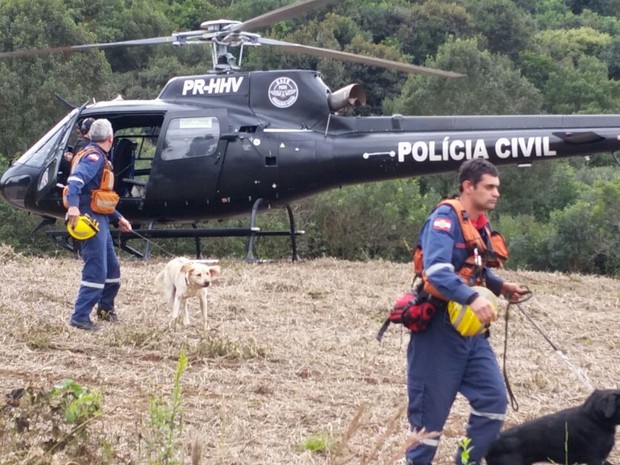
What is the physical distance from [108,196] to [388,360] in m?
2.71

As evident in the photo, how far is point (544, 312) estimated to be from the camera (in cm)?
1112

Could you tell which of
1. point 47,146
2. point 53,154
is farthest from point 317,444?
point 47,146

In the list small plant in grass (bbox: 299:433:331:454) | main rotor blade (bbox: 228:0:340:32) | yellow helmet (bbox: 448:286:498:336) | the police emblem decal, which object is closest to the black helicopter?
the police emblem decal

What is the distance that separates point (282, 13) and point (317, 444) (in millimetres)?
7509

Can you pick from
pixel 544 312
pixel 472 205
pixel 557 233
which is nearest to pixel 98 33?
pixel 557 233

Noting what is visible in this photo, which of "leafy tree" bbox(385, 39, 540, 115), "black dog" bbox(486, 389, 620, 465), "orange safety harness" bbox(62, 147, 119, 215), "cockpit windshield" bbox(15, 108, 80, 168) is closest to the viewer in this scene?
"black dog" bbox(486, 389, 620, 465)

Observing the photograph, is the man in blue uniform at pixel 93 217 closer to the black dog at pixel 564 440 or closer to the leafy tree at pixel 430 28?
the black dog at pixel 564 440

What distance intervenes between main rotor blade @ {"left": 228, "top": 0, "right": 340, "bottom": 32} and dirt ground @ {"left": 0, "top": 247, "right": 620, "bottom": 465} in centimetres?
289

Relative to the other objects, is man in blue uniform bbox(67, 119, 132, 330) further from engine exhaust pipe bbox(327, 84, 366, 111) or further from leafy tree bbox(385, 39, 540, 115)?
leafy tree bbox(385, 39, 540, 115)

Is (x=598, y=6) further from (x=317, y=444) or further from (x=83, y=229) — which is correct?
(x=317, y=444)

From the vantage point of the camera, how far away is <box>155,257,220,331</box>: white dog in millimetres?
9531

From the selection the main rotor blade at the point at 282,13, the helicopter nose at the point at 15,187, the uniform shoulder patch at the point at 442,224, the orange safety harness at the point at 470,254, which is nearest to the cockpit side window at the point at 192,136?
the main rotor blade at the point at 282,13

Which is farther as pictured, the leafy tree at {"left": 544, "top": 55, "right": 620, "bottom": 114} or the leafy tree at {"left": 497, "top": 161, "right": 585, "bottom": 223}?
the leafy tree at {"left": 544, "top": 55, "right": 620, "bottom": 114}

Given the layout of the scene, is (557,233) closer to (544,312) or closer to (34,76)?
(544,312)
